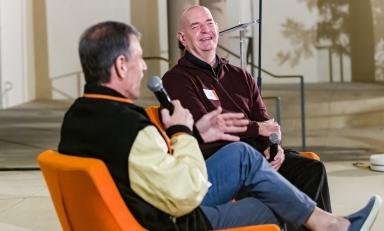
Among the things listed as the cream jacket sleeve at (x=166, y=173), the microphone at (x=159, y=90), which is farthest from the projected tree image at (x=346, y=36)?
the cream jacket sleeve at (x=166, y=173)

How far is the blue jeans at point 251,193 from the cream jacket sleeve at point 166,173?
0.26m

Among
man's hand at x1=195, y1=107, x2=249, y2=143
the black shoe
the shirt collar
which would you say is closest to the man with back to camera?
man's hand at x1=195, y1=107, x2=249, y2=143

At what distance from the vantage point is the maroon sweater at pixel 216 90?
2530mm

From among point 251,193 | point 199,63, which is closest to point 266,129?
point 199,63

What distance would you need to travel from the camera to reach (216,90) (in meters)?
2.63

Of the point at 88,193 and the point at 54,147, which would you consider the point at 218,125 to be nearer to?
the point at 88,193

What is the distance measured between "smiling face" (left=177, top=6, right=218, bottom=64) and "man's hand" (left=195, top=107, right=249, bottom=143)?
1.34ft

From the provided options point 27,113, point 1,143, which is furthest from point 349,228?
point 27,113

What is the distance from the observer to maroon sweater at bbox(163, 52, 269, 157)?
253 centimetres

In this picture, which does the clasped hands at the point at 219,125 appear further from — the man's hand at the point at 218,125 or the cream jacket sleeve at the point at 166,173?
the cream jacket sleeve at the point at 166,173

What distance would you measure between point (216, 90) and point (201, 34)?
24cm

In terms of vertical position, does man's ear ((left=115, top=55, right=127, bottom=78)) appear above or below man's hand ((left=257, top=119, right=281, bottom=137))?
above

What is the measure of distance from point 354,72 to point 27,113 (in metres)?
5.30

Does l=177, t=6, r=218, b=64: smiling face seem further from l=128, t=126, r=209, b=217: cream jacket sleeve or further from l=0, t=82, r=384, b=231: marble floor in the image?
l=0, t=82, r=384, b=231: marble floor
